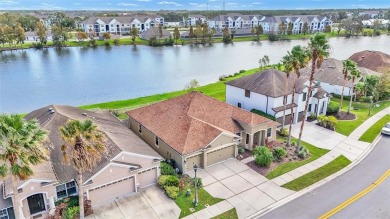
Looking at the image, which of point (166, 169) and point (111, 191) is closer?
point (111, 191)

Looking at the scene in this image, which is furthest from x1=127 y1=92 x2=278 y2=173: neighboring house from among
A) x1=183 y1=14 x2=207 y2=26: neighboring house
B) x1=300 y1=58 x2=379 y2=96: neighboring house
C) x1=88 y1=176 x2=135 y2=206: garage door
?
x1=183 y1=14 x2=207 y2=26: neighboring house

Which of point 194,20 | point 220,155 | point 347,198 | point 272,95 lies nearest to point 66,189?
point 220,155

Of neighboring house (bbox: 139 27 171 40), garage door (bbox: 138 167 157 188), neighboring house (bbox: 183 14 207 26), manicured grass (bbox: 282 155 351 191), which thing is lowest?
→ manicured grass (bbox: 282 155 351 191)

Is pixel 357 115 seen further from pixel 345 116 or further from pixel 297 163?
pixel 297 163

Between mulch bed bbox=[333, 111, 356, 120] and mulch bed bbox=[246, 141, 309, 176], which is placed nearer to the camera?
mulch bed bbox=[246, 141, 309, 176]

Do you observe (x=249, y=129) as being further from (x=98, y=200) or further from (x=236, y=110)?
(x=98, y=200)

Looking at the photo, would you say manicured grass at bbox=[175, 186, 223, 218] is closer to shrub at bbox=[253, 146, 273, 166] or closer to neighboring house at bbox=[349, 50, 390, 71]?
shrub at bbox=[253, 146, 273, 166]
